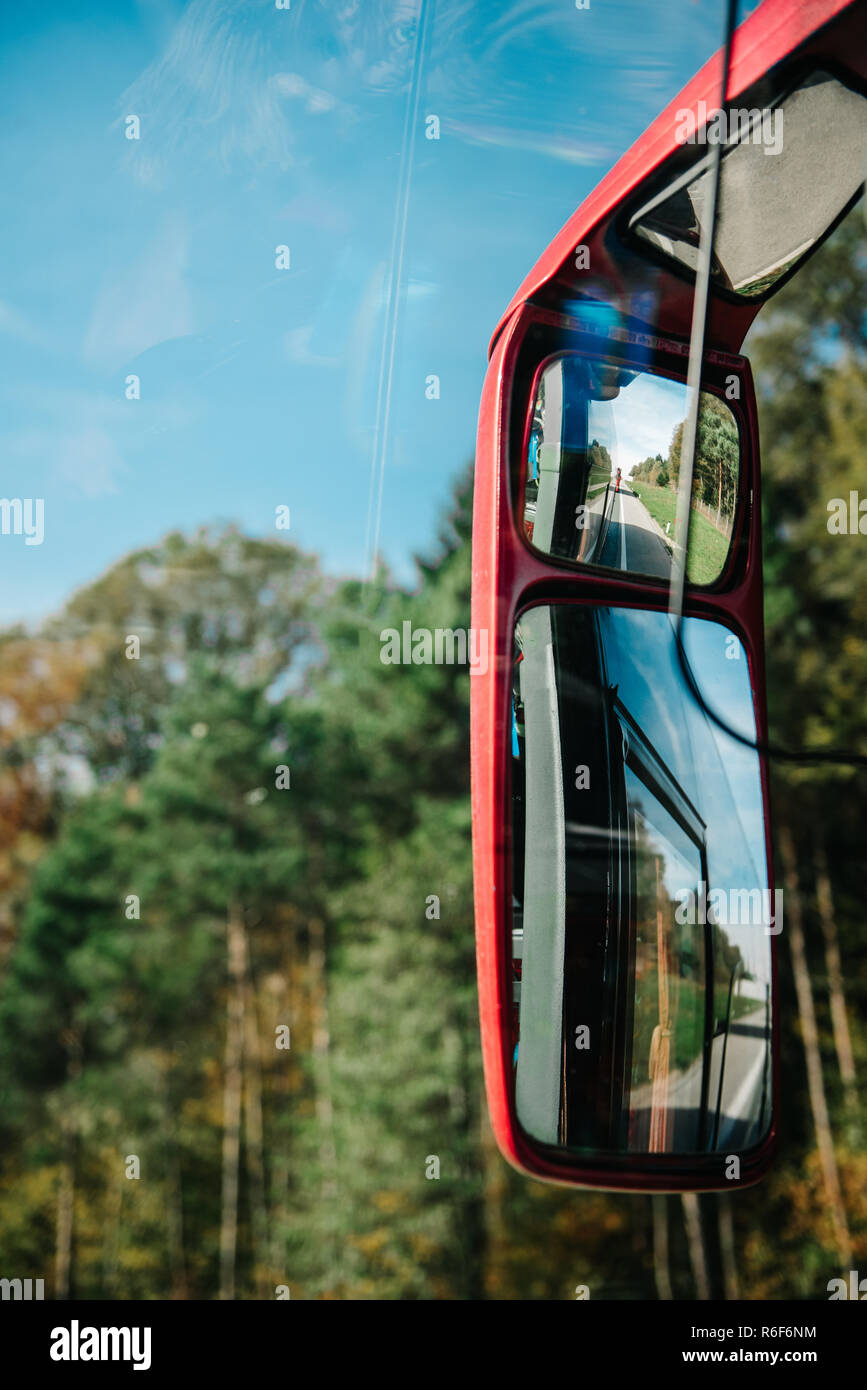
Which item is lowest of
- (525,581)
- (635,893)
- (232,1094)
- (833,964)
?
(232,1094)

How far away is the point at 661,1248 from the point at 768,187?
11120mm

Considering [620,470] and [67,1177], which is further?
[67,1177]

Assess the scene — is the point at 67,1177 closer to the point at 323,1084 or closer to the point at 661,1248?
the point at 323,1084

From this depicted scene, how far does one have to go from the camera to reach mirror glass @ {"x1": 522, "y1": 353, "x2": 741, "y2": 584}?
3.32 ft

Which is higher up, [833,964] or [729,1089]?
[729,1089]

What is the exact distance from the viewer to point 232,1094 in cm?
1178

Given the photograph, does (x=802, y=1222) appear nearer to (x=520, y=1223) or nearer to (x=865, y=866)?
(x=520, y=1223)

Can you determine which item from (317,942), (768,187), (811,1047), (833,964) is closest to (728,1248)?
(811,1047)

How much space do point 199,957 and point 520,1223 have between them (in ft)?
15.9

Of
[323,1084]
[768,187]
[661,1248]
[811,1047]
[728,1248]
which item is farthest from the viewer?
[323,1084]

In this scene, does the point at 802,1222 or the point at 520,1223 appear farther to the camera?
the point at 520,1223

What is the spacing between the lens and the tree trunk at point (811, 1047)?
8273 mm

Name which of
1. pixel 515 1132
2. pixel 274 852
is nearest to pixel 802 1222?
pixel 274 852
